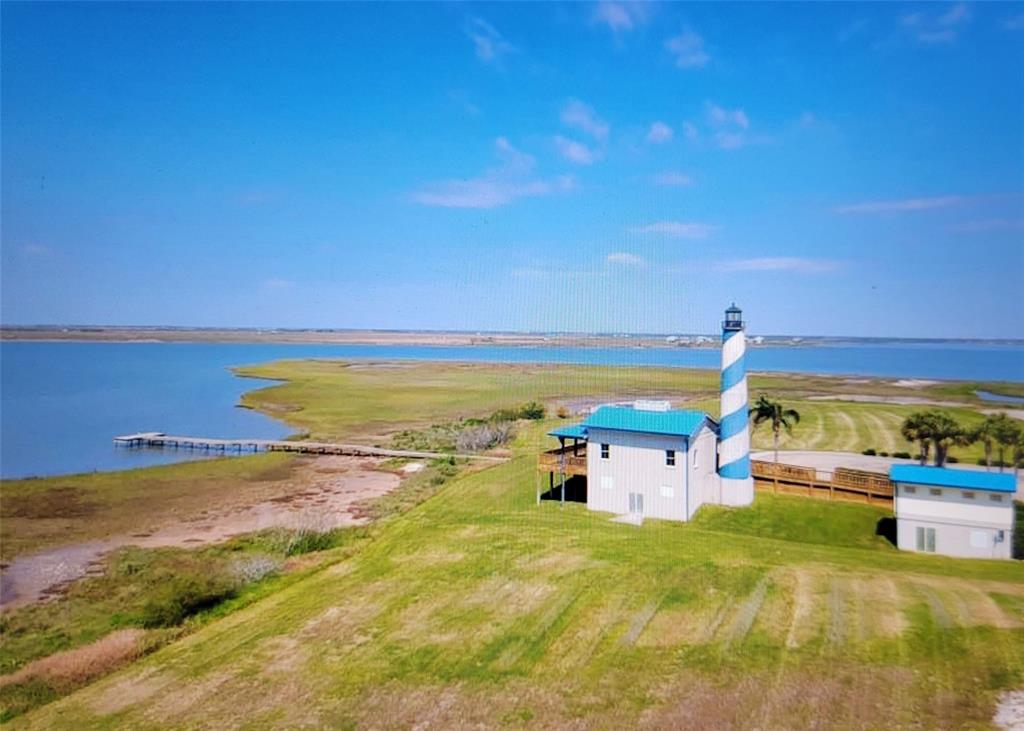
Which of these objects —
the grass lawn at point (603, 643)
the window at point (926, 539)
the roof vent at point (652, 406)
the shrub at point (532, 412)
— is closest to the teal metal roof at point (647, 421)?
the roof vent at point (652, 406)

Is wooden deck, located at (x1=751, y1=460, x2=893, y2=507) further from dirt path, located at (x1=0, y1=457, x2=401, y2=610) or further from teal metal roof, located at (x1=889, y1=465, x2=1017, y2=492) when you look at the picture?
dirt path, located at (x1=0, y1=457, x2=401, y2=610)

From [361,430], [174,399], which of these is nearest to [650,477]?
[361,430]

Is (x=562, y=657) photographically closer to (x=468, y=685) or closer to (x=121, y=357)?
(x=468, y=685)

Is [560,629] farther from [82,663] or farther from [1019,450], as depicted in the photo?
[1019,450]

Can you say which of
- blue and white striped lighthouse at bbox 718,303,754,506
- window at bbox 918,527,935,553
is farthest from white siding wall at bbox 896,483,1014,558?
blue and white striped lighthouse at bbox 718,303,754,506

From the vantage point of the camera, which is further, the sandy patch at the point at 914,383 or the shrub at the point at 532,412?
the sandy patch at the point at 914,383

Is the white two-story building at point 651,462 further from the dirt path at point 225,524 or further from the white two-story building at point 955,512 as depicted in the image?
the dirt path at point 225,524
